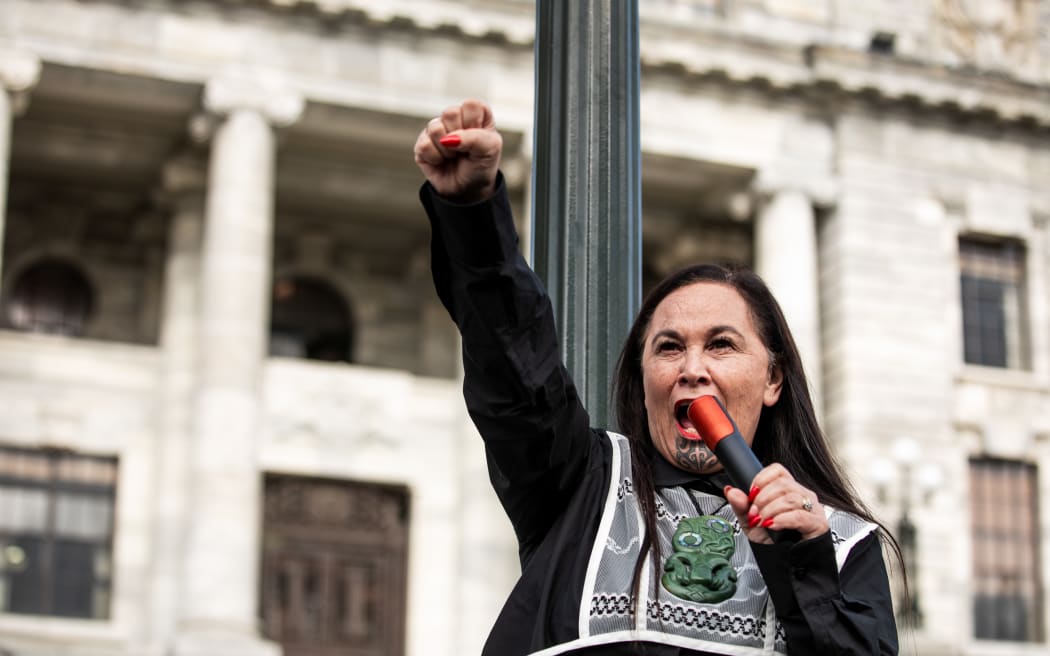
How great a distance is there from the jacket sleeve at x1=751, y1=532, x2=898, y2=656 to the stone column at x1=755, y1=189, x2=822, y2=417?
2581 cm

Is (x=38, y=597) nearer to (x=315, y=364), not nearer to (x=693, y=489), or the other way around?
(x=315, y=364)

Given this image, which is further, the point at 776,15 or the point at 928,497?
the point at 776,15

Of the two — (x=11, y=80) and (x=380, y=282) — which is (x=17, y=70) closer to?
(x=11, y=80)

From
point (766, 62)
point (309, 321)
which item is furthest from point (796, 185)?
point (309, 321)

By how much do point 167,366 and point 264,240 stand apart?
3141 mm

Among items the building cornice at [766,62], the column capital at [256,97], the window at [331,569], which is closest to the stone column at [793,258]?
the building cornice at [766,62]

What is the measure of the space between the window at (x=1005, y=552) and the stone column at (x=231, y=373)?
11220mm

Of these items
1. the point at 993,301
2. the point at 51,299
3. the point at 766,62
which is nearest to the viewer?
the point at 766,62

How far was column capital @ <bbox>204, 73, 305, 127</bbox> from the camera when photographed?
1067 inches

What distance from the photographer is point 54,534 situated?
91.4ft

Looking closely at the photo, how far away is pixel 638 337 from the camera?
362cm

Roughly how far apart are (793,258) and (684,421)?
26132mm

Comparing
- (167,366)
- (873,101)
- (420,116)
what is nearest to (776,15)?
(873,101)

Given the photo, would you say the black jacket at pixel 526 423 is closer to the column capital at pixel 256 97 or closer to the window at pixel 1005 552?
the column capital at pixel 256 97
